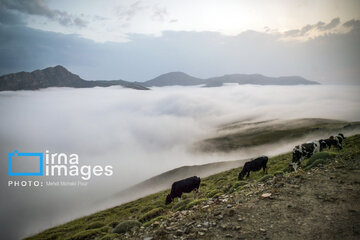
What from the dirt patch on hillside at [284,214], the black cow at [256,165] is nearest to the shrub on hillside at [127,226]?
the dirt patch on hillside at [284,214]

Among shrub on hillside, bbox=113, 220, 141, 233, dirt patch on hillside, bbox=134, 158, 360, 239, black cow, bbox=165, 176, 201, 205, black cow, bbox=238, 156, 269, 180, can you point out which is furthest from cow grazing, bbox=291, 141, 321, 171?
shrub on hillside, bbox=113, 220, 141, 233

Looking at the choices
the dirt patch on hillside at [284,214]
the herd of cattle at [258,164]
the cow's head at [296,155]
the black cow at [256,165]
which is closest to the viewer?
the dirt patch on hillside at [284,214]

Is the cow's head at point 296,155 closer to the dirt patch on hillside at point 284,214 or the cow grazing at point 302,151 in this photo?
the cow grazing at point 302,151

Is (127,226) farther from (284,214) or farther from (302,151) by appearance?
(302,151)

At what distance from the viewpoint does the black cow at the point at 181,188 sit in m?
22.6

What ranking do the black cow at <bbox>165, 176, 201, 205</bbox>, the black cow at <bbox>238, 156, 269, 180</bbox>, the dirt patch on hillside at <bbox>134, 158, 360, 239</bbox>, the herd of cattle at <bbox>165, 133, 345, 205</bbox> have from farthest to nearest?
the black cow at <bbox>238, 156, 269, 180</bbox> → the black cow at <bbox>165, 176, 201, 205</bbox> → the herd of cattle at <bbox>165, 133, 345, 205</bbox> → the dirt patch on hillside at <bbox>134, 158, 360, 239</bbox>

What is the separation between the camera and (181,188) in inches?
898

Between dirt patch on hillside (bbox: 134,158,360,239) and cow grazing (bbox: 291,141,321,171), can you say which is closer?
dirt patch on hillside (bbox: 134,158,360,239)

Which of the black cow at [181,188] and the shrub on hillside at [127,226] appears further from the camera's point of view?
the black cow at [181,188]

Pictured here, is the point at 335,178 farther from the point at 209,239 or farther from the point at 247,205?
the point at 209,239

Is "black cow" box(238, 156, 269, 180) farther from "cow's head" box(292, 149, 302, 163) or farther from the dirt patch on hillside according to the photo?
the dirt patch on hillside

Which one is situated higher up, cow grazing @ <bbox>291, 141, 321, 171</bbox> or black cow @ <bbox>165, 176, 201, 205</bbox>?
cow grazing @ <bbox>291, 141, 321, 171</bbox>

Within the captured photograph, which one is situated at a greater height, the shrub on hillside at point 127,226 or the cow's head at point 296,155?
the cow's head at point 296,155

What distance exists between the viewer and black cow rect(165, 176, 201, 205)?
890 inches
